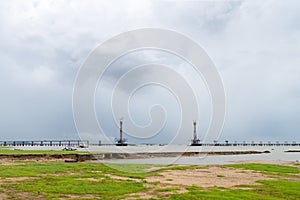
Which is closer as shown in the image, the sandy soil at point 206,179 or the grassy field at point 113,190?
the grassy field at point 113,190

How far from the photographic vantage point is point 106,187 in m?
24.7

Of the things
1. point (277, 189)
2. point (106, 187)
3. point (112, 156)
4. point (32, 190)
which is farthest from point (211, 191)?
point (112, 156)

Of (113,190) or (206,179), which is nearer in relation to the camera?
(113,190)

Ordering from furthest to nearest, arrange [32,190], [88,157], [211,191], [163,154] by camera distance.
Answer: [163,154] → [88,157] → [211,191] → [32,190]

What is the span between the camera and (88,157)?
208 feet

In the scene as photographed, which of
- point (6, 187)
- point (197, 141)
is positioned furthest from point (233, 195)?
point (197, 141)

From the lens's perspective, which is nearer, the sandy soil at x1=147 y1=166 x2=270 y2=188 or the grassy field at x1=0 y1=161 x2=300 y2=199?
the grassy field at x1=0 y1=161 x2=300 y2=199

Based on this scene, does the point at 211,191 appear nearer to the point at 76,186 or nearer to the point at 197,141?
the point at 76,186

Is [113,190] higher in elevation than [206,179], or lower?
higher

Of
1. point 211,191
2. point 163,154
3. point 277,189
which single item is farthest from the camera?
point 163,154

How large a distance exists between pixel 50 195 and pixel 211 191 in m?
10.1

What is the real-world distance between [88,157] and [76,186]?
39175 millimetres

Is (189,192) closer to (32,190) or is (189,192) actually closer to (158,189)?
(158,189)

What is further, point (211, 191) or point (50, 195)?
point (211, 191)
